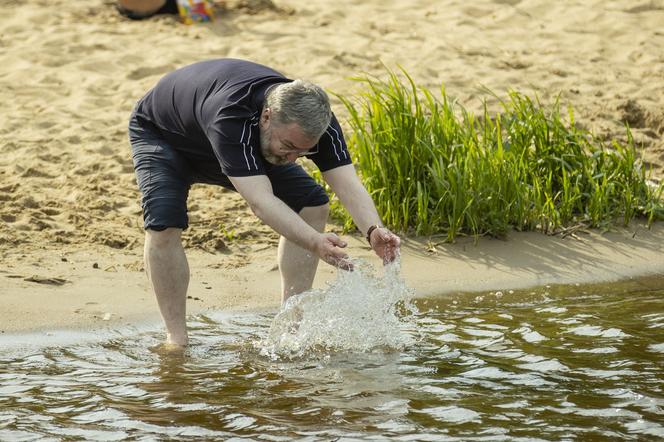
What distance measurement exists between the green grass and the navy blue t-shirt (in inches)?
74.9

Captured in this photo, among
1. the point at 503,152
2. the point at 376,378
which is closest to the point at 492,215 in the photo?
the point at 503,152

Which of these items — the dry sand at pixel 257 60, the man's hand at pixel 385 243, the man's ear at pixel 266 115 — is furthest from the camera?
the dry sand at pixel 257 60

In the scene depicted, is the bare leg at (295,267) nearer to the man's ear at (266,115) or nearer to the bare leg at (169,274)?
the bare leg at (169,274)

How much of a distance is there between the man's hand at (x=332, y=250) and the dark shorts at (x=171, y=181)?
27.4 inches

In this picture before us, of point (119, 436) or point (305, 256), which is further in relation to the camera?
point (305, 256)

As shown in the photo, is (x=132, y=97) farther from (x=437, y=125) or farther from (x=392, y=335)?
(x=392, y=335)

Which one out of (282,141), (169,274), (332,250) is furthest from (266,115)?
(169,274)

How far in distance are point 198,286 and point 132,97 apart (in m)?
2.95

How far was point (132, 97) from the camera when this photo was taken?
848cm

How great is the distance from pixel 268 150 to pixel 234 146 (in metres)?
0.20

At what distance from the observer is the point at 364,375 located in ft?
15.4

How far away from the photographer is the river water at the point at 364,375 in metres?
4.04

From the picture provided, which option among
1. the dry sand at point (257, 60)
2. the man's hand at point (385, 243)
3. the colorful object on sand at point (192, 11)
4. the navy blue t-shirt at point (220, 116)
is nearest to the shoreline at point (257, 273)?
the dry sand at point (257, 60)

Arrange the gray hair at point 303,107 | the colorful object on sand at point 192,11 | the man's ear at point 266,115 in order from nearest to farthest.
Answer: the gray hair at point 303,107 → the man's ear at point 266,115 → the colorful object on sand at point 192,11
